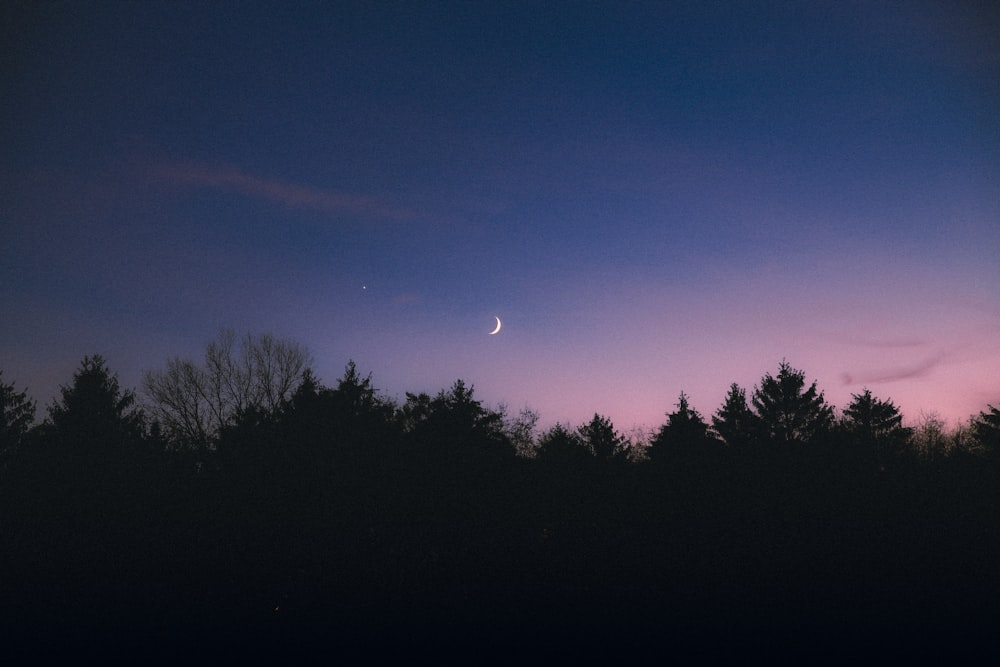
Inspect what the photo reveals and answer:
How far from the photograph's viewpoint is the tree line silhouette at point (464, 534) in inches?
508

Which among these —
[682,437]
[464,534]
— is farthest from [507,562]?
[682,437]

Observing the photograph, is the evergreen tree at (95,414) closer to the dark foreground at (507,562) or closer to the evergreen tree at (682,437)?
the dark foreground at (507,562)

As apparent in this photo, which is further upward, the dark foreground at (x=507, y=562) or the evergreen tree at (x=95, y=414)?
the evergreen tree at (x=95, y=414)

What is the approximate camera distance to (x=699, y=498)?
16.5m

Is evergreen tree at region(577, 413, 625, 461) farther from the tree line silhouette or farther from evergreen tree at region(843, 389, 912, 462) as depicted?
evergreen tree at region(843, 389, 912, 462)

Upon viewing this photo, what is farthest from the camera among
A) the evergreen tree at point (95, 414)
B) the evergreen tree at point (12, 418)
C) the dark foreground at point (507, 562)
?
the evergreen tree at point (12, 418)

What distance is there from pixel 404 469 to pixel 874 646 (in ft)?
40.7

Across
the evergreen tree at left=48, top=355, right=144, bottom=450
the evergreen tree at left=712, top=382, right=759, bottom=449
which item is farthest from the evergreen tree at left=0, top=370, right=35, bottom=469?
the evergreen tree at left=712, top=382, right=759, bottom=449

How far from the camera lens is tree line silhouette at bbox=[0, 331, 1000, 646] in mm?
12898

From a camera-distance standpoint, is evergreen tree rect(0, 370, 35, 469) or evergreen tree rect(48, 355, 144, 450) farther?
evergreen tree rect(0, 370, 35, 469)

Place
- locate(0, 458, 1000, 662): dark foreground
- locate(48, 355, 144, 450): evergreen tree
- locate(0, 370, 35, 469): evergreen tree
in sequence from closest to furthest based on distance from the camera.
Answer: locate(0, 458, 1000, 662): dark foreground, locate(48, 355, 144, 450): evergreen tree, locate(0, 370, 35, 469): evergreen tree

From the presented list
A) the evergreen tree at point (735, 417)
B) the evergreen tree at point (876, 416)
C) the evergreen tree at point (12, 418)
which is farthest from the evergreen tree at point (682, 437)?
the evergreen tree at point (12, 418)

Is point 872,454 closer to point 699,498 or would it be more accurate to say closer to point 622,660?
point 699,498

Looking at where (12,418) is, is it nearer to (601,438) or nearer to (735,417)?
(601,438)
